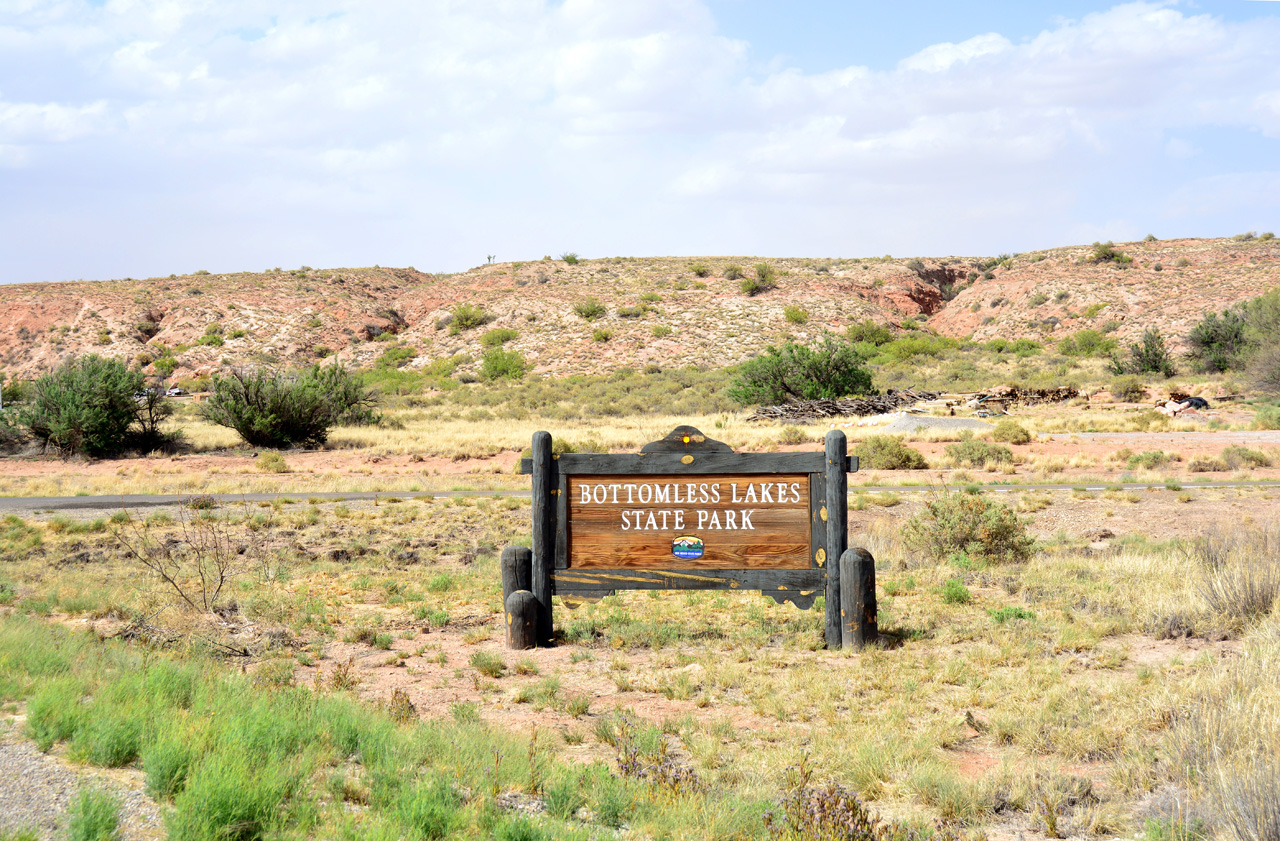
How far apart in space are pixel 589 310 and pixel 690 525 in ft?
208

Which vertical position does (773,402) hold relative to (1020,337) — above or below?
below

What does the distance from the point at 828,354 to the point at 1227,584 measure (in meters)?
32.8

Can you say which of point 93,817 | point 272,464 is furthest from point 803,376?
point 93,817

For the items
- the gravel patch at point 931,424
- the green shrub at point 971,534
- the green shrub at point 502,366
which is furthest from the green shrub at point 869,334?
the green shrub at point 971,534

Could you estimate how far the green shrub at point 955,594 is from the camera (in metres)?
8.46

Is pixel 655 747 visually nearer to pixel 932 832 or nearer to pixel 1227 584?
pixel 932 832

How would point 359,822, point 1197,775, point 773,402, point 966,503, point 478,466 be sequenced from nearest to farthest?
point 359,822
point 1197,775
point 966,503
point 478,466
point 773,402

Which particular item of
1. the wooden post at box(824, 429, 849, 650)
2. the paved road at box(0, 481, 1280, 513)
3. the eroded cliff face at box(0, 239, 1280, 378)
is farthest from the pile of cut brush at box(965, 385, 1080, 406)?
the wooden post at box(824, 429, 849, 650)

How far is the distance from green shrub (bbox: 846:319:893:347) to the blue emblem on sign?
193 feet

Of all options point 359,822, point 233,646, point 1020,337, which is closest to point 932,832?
point 359,822

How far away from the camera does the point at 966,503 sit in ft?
36.8

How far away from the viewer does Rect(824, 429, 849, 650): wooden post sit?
7.07 meters

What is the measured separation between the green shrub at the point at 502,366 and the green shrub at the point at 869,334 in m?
24.6

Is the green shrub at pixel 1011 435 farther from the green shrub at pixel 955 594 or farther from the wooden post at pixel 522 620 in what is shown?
the wooden post at pixel 522 620
